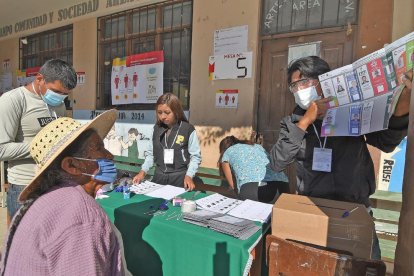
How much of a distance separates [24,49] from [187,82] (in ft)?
15.9

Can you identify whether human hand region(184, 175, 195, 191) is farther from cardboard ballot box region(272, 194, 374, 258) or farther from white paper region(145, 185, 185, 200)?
cardboard ballot box region(272, 194, 374, 258)

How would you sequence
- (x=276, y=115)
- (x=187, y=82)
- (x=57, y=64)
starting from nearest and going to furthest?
(x=57, y=64)
(x=276, y=115)
(x=187, y=82)

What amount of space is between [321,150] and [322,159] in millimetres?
53

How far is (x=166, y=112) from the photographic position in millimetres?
2932

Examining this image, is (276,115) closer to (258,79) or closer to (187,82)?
(258,79)

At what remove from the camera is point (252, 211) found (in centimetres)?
210

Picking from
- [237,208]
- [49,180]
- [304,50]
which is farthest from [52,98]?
[304,50]

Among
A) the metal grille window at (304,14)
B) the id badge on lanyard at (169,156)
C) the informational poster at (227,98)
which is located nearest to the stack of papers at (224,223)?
the id badge on lanyard at (169,156)

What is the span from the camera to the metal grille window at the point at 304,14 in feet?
11.2

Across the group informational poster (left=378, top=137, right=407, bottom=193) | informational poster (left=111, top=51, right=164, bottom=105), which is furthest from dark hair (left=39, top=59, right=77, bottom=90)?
informational poster (left=378, top=137, right=407, bottom=193)

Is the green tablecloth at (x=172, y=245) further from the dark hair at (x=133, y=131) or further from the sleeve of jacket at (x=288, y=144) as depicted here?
the dark hair at (x=133, y=131)

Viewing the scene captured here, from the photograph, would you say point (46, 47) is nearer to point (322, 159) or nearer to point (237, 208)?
point (237, 208)

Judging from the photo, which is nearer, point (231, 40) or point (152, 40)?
point (231, 40)

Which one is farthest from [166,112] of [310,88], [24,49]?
[24,49]
